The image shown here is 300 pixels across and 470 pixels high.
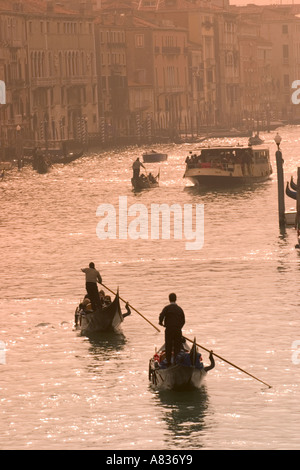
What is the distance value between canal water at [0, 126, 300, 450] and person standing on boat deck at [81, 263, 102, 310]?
41cm

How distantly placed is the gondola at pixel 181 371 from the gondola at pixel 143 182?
3751cm

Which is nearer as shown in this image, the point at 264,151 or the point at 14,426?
the point at 14,426

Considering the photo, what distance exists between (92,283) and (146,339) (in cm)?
147

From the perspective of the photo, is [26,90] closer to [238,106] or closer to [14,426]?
[238,106]

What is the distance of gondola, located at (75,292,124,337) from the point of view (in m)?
22.5

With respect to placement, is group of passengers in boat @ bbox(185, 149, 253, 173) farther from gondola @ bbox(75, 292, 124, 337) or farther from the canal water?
gondola @ bbox(75, 292, 124, 337)

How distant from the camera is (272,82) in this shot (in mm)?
176125


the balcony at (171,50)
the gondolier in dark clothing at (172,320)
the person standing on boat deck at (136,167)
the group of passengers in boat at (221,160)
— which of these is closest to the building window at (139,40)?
the balcony at (171,50)

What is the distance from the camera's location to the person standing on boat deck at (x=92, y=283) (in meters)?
22.0

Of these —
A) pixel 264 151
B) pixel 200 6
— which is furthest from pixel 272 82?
pixel 264 151

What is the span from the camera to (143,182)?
5728 cm

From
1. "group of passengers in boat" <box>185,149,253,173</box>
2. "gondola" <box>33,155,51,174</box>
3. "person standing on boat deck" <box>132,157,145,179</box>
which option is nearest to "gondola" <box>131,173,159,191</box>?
"person standing on boat deck" <box>132,157,145,179</box>

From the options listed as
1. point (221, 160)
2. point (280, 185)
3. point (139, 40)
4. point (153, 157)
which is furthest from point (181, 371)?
point (139, 40)

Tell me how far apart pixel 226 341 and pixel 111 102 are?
A: 91.9 metres
